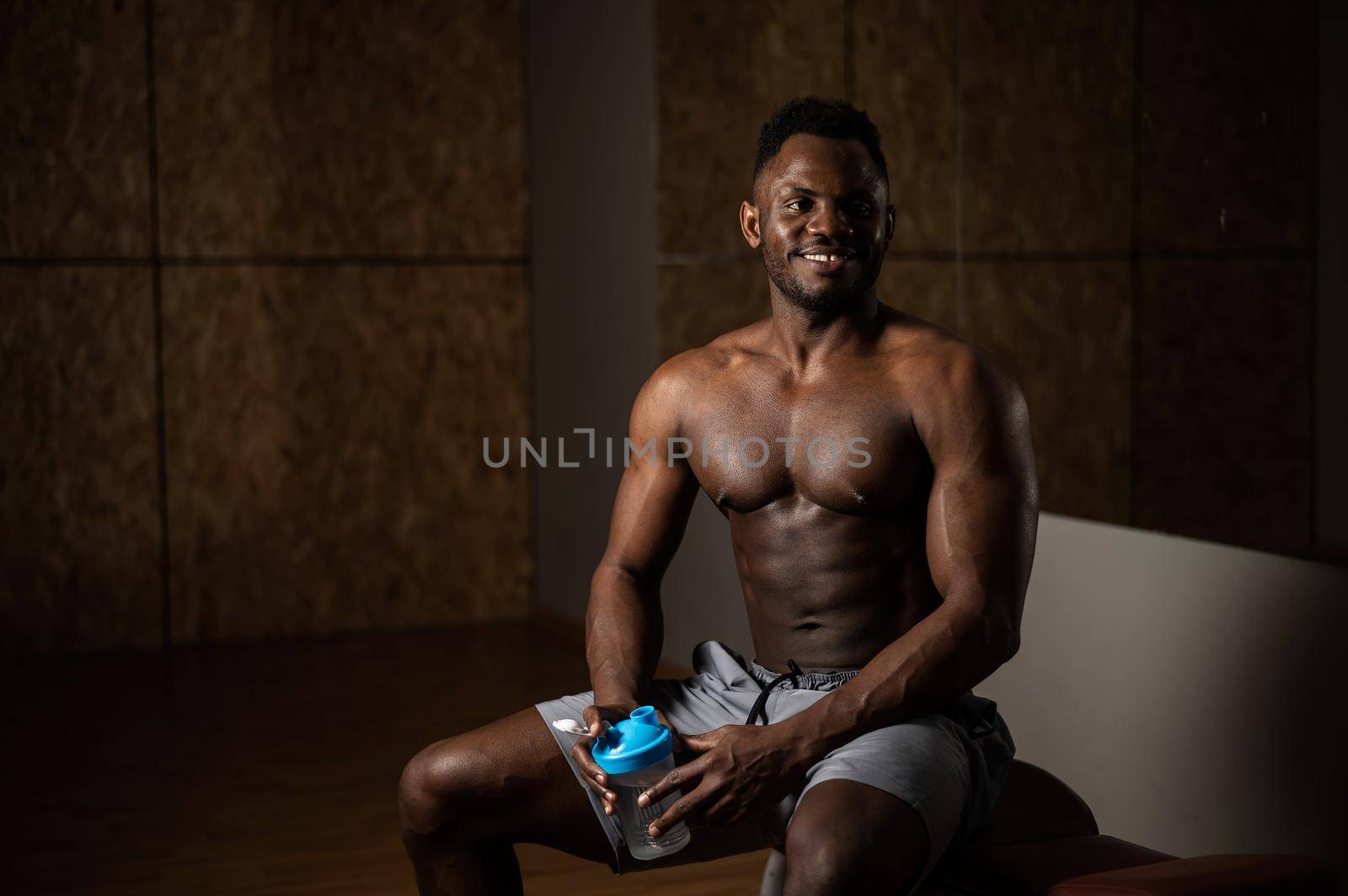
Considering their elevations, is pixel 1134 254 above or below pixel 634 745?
above

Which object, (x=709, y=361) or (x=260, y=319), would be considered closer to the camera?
(x=709, y=361)

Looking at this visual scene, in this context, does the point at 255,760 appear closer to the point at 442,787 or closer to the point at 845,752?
the point at 442,787

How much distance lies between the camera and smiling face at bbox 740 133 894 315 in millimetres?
2033

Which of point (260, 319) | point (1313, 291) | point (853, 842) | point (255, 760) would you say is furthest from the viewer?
point (260, 319)

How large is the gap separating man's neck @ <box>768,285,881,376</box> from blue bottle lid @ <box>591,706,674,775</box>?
0.56 meters

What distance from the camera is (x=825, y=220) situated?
2.02 meters

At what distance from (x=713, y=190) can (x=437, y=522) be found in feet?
5.59

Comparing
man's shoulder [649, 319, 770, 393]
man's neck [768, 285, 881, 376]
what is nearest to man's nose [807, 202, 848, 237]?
man's neck [768, 285, 881, 376]

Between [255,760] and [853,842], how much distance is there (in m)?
2.48

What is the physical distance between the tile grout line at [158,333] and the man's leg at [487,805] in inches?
130

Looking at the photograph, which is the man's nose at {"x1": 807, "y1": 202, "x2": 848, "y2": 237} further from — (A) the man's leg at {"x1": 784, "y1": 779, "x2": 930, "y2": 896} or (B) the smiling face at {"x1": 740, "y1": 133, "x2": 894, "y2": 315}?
(A) the man's leg at {"x1": 784, "y1": 779, "x2": 930, "y2": 896}

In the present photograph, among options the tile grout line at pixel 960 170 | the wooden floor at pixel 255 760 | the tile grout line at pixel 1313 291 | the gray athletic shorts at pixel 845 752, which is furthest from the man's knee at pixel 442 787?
the tile grout line at pixel 960 170

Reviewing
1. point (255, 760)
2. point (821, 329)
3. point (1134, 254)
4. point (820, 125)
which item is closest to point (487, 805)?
point (821, 329)

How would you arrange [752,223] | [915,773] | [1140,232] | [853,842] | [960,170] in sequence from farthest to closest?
[960,170] < [1140,232] < [752,223] < [915,773] < [853,842]
